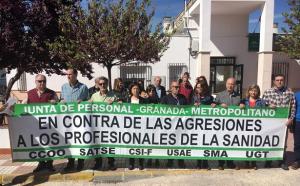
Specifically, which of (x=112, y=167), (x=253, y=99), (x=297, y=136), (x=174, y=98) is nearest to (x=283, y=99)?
(x=253, y=99)

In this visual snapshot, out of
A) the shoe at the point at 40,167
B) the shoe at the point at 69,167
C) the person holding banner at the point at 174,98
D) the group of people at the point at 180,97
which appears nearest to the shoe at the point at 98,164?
the group of people at the point at 180,97

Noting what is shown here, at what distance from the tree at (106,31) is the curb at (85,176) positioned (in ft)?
10.3

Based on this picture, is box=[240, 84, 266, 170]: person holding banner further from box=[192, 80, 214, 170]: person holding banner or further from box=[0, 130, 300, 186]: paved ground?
→ box=[0, 130, 300, 186]: paved ground

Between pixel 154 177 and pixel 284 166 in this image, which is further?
pixel 284 166

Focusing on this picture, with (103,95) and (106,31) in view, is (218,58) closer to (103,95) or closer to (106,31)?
(106,31)

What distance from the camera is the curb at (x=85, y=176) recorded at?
17.7ft

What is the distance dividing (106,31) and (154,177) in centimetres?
366

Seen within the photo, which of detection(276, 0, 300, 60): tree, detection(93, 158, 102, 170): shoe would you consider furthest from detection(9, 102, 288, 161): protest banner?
detection(276, 0, 300, 60): tree

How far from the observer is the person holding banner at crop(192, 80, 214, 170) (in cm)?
571

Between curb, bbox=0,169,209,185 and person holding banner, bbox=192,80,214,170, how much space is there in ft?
1.44

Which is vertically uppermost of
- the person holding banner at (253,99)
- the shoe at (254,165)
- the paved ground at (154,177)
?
the person holding banner at (253,99)

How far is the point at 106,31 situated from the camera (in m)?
7.34

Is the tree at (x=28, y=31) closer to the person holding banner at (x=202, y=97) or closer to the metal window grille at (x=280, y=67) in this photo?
the person holding banner at (x=202, y=97)

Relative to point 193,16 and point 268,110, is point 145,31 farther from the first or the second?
point 193,16
